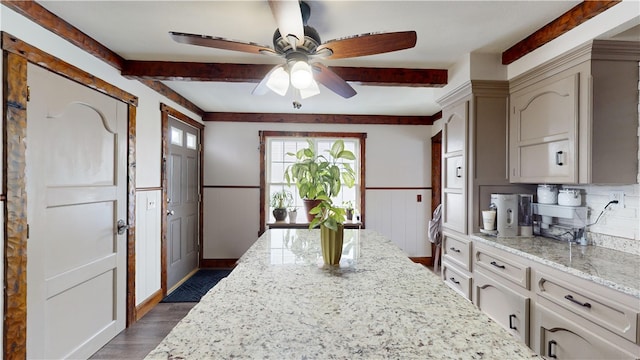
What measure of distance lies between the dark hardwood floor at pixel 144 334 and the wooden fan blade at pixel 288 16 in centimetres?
250

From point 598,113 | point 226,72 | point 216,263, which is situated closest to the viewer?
point 598,113

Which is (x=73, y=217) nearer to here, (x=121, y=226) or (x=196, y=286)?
(x=121, y=226)

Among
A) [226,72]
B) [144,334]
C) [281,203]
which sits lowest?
[144,334]

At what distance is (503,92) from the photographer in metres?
2.37

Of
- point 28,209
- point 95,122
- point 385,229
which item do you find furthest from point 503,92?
point 28,209

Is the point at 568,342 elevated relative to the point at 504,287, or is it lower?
lower

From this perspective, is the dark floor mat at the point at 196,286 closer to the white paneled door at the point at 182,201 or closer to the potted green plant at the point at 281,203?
the white paneled door at the point at 182,201

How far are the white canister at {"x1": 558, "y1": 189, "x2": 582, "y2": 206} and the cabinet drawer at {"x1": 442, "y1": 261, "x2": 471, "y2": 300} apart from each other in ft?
2.92

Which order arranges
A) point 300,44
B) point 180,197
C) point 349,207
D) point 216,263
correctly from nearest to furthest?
point 300,44 < point 180,197 < point 349,207 < point 216,263

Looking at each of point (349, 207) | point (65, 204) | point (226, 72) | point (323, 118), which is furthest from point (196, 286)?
point (323, 118)

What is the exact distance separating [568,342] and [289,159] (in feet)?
11.6

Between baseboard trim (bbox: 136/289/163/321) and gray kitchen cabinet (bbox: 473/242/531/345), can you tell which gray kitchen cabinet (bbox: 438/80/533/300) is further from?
baseboard trim (bbox: 136/289/163/321)

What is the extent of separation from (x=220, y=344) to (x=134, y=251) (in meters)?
2.43

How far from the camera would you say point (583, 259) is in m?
1.63
